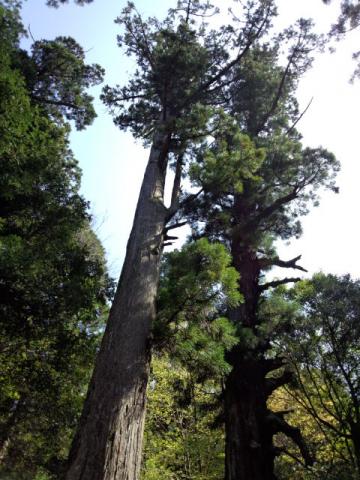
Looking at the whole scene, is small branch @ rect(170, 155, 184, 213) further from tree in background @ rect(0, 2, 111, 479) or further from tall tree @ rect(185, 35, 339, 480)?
tree in background @ rect(0, 2, 111, 479)

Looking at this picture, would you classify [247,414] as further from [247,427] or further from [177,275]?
[177,275]

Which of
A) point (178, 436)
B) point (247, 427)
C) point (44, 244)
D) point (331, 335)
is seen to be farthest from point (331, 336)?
point (178, 436)

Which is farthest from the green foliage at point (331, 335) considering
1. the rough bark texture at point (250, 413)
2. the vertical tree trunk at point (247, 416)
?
the vertical tree trunk at point (247, 416)

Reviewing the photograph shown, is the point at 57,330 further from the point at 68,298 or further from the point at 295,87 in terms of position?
the point at 295,87

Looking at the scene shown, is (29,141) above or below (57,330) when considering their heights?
above

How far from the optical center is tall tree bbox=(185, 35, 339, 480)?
509 cm

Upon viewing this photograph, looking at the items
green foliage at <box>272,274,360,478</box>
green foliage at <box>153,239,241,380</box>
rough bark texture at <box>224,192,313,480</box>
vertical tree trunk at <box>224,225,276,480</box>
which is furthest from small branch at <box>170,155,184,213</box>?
green foliage at <box>272,274,360,478</box>

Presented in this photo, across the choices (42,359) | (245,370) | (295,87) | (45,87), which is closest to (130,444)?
(245,370)

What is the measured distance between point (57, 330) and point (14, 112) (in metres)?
3.83

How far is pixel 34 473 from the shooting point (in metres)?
12.5

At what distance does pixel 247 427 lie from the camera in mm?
5305

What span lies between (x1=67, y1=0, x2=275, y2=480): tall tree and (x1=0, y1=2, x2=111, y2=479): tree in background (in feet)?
6.15

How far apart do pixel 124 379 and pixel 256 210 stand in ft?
19.3

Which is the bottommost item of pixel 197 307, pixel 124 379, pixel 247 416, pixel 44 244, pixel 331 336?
pixel 124 379
